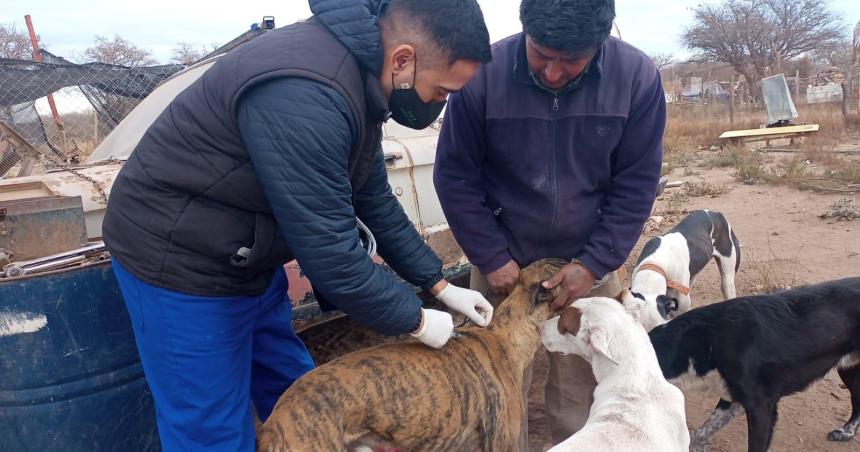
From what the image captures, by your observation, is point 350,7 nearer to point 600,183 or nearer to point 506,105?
point 506,105

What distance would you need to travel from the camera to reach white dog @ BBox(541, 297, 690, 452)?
2.26m

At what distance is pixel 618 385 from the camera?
2.47 metres

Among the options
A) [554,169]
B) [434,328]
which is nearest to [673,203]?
[554,169]

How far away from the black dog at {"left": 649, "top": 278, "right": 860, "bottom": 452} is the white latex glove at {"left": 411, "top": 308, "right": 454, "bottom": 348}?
5.70 feet

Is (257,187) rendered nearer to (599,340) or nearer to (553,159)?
(553,159)

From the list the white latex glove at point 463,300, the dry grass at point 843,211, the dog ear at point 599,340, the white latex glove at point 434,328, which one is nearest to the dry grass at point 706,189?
the dry grass at point 843,211

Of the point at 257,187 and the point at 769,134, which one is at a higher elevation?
the point at 257,187

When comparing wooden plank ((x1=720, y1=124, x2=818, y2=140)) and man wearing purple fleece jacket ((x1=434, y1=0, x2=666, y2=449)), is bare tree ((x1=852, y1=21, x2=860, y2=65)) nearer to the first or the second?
wooden plank ((x1=720, y1=124, x2=818, y2=140))

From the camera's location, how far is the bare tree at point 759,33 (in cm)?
3216

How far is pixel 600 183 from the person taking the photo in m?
2.66

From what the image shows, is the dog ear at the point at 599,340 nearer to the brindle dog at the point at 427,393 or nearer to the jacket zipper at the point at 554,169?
the brindle dog at the point at 427,393

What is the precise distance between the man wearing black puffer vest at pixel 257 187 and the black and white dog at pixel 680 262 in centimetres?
268

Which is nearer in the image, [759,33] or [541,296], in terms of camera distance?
[541,296]

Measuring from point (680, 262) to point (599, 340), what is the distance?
10.2ft
